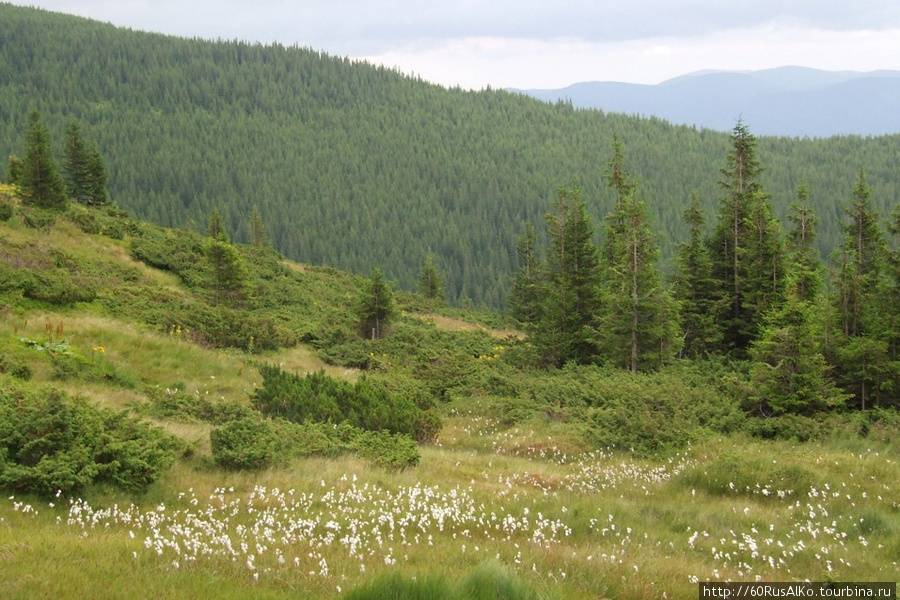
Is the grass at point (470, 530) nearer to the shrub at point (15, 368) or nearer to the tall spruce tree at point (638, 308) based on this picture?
the shrub at point (15, 368)

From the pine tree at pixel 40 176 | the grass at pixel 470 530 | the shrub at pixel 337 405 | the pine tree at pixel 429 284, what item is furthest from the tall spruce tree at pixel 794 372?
the pine tree at pixel 429 284

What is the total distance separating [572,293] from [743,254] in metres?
6.91

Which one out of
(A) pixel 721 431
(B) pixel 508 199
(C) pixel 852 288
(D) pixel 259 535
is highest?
(B) pixel 508 199

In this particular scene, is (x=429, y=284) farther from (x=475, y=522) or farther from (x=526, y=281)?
(x=475, y=522)

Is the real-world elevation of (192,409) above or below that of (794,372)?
below

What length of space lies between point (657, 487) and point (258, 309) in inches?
1084

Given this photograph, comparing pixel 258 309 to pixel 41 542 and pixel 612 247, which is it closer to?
pixel 612 247

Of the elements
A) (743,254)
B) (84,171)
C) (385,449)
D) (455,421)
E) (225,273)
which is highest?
(84,171)

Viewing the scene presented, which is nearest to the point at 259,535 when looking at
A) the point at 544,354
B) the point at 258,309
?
the point at 544,354

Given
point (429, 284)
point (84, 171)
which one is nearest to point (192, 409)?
point (84, 171)

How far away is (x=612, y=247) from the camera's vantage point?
2706 cm

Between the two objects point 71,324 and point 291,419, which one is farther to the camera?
point 71,324

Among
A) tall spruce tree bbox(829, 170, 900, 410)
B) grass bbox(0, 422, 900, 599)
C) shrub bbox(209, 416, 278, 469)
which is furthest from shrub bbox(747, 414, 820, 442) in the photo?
shrub bbox(209, 416, 278, 469)

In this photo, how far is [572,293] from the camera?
1025 inches
